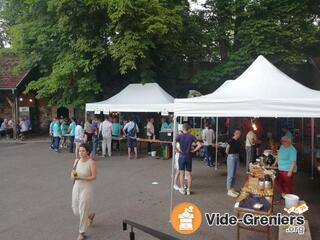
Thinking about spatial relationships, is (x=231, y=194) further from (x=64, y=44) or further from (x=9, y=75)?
(x=9, y=75)

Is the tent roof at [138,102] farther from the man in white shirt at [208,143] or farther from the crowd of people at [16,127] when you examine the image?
the crowd of people at [16,127]

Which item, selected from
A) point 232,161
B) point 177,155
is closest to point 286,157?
point 232,161

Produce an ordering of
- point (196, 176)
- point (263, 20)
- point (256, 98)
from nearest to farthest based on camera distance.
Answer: point (256, 98)
point (196, 176)
point (263, 20)

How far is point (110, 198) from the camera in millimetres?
7844

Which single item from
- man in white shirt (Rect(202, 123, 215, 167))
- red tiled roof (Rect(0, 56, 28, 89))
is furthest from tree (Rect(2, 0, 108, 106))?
man in white shirt (Rect(202, 123, 215, 167))

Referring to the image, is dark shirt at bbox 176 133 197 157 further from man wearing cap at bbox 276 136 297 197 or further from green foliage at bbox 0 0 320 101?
green foliage at bbox 0 0 320 101

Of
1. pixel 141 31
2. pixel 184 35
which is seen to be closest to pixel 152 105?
pixel 141 31

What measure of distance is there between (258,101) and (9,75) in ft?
64.8

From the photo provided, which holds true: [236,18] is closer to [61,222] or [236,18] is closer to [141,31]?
[141,31]

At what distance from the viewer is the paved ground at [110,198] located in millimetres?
5855

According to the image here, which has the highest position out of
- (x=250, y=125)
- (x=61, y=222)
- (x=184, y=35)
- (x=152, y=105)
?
(x=184, y=35)

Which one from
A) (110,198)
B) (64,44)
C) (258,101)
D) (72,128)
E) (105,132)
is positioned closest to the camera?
(258,101)

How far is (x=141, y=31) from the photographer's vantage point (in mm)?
14172

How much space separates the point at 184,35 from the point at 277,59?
4.90 meters
